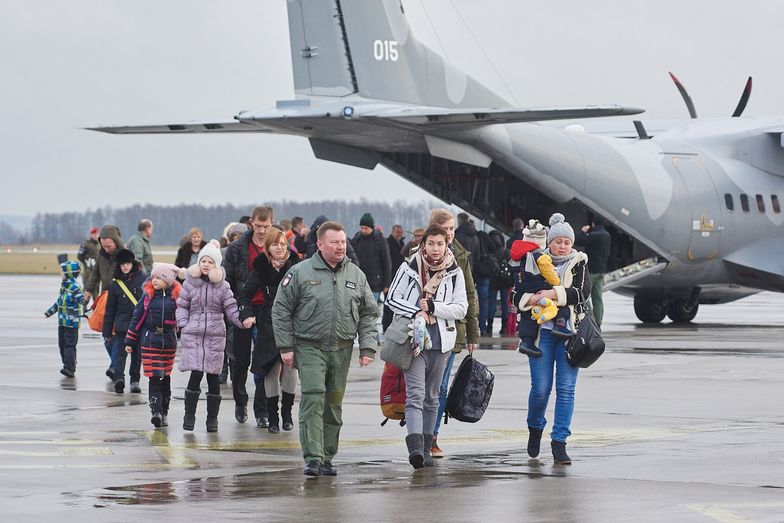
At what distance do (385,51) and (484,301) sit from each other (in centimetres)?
446

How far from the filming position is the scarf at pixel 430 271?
31.7ft

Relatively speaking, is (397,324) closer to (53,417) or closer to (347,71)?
(53,417)

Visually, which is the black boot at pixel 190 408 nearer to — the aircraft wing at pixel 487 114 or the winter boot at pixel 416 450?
the winter boot at pixel 416 450

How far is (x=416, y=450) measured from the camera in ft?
30.3

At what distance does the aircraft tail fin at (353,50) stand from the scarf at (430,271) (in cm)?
1224

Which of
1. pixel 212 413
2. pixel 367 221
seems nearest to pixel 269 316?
pixel 212 413

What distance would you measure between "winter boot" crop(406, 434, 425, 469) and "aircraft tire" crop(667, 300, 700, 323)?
753 inches

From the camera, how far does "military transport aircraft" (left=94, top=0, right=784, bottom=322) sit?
70.5ft

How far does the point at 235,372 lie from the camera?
12.3 metres

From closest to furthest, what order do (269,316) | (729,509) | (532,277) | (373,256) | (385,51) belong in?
(729,509) < (532,277) < (269,316) < (373,256) < (385,51)

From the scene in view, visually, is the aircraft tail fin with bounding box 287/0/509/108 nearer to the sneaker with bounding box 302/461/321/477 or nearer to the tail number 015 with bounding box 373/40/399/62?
the tail number 015 with bounding box 373/40/399/62

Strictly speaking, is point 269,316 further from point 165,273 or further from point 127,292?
point 127,292

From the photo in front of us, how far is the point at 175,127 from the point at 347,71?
345cm

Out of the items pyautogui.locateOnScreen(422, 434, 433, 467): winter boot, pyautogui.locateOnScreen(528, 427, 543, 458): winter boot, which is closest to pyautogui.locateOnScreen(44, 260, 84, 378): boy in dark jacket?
pyautogui.locateOnScreen(422, 434, 433, 467): winter boot
